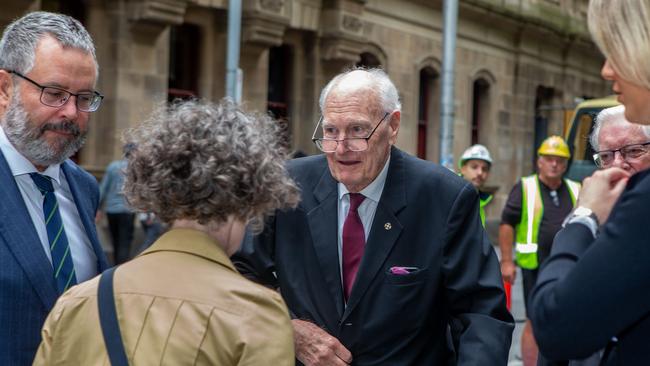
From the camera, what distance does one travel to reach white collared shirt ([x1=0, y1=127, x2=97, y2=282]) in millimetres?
3328

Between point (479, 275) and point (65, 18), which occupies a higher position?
point (65, 18)

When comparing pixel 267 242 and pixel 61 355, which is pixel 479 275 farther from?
pixel 61 355

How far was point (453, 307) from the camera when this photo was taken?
356 cm

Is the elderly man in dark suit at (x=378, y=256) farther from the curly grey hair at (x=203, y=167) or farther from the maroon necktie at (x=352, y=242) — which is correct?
the curly grey hair at (x=203, y=167)

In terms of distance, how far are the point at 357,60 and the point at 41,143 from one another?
52.3ft

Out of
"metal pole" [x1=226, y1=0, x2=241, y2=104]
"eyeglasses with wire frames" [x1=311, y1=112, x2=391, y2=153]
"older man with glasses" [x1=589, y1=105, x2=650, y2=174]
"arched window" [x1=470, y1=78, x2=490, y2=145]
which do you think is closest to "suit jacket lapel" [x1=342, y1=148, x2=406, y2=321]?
"eyeglasses with wire frames" [x1=311, y1=112, x2=391, y2=153]

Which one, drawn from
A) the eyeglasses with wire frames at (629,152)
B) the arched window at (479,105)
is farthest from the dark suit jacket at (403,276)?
the arched window at (479,105)

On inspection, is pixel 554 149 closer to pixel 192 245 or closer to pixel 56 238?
pixel 56 238

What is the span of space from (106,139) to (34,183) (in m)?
11.3

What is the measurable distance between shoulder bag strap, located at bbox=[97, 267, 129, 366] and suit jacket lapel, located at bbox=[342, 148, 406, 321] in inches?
52.4

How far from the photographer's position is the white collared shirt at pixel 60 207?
3.33 meters

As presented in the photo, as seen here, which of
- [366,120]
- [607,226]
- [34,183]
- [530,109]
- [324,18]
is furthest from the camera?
[530,109]

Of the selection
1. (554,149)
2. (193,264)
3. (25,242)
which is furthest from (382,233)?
(554,149)

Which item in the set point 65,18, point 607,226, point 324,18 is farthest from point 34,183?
point 324,18
